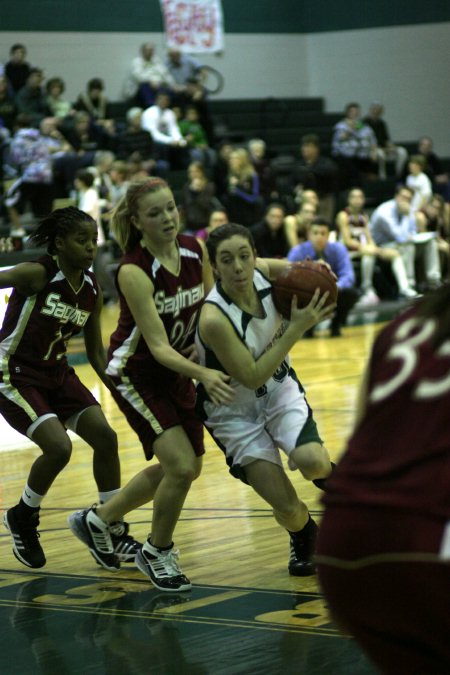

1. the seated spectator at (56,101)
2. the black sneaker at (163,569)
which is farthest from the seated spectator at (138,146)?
the black sneaker at (163,569)

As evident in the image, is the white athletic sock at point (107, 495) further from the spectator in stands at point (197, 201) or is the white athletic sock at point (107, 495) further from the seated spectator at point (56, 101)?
the seated spectator at point (56, 101)

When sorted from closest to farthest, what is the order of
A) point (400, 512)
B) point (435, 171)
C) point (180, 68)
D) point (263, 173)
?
point (400, 512) < point (263, 173) < point (180, 68) < point (435, 171)

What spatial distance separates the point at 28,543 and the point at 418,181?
13.4 meters

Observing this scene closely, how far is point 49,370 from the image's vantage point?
16.1 feet

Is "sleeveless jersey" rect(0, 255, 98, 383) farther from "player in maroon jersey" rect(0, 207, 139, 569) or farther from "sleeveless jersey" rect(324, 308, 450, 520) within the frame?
"sleeveless jersey" rect(324, 308, 450, 520)

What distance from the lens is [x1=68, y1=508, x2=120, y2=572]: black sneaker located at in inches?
186

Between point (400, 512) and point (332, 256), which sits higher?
point (400, 512)

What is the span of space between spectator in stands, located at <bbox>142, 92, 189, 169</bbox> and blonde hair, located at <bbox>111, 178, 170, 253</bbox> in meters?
12.2

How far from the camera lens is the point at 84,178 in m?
13.8

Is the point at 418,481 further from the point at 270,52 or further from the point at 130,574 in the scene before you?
the point at 270,52

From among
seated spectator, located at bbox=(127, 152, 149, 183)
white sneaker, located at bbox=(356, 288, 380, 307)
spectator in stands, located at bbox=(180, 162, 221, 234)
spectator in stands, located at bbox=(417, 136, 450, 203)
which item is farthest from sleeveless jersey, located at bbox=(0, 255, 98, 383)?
spectator in stands, located at bbox=(417, 136, 450, 203)

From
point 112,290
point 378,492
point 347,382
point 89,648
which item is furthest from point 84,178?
point 378,492

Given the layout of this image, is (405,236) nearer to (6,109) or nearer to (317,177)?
(317,177)

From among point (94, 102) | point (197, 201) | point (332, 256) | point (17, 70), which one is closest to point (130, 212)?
point (332, 256)
